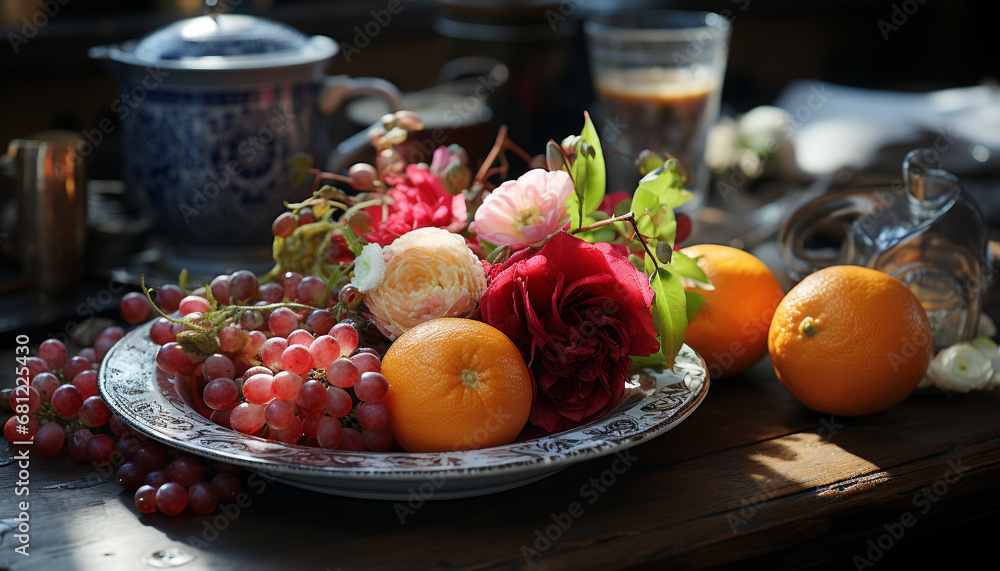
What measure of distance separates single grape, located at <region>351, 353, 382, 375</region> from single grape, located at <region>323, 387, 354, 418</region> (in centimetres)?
2

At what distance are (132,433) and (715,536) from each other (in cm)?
40

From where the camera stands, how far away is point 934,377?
701 millimetres

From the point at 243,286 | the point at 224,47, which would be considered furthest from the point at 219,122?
the point at 243,286

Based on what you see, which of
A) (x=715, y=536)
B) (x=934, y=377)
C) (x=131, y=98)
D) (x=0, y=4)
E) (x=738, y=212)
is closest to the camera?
(x=715, y=536)

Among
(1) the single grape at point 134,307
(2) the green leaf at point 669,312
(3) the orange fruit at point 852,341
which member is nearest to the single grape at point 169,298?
(1) the single grape at point 134,307

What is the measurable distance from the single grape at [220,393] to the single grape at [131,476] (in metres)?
0.07

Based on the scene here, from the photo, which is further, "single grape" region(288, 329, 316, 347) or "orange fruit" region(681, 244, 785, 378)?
"orange fruit" region(681, 244, 785, 378)

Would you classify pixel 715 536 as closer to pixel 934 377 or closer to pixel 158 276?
pixel 934 377

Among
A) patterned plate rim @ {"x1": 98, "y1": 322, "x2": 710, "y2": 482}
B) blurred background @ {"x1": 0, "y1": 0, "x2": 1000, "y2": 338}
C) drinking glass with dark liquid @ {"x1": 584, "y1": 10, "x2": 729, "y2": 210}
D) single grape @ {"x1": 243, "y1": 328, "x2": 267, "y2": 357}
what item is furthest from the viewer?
blurred background @ {"x1": 0, "y1": 0, "x2": 1000, "y2": 338}

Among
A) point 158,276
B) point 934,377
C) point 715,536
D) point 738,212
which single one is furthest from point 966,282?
point 158,276

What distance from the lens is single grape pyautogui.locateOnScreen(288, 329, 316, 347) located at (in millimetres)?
546

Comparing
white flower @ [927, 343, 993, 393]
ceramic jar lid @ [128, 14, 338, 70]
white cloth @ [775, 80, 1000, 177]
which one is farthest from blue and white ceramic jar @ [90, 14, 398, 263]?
white cloth @ [775, 80, 1000, 177]

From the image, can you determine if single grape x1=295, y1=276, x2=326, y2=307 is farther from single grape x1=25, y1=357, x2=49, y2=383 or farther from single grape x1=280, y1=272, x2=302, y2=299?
single grape x1=25, y1=357, x2=49, y2=383

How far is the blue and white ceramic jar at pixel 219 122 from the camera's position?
840mm
